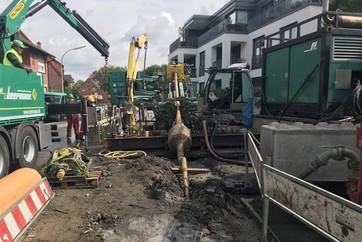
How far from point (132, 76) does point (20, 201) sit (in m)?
8.81

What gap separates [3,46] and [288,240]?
7.20m

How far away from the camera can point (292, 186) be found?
10.8ft

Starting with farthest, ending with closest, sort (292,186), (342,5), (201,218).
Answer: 1. (342,5)
2. (201,218)
3. (292,186)

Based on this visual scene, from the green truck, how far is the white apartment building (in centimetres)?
1506

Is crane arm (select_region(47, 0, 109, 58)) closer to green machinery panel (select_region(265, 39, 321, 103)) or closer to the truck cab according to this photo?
the truck cab

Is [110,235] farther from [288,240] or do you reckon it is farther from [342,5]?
[342,5]

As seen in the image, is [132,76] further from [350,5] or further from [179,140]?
[350,5]

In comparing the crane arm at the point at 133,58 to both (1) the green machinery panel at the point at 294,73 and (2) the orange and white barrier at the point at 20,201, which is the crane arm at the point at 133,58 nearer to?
(1) the green machinery panel at the point at 294,73

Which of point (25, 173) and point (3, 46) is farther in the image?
point (3, 46)

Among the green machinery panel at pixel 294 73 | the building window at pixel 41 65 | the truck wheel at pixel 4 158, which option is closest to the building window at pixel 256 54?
the green machinery panel at pixel 294 73

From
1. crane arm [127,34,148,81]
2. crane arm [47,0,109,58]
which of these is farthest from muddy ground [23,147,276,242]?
crane arm [47,0,109,58]

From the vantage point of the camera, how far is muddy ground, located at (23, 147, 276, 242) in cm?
424

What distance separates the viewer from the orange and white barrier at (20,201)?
3168mm

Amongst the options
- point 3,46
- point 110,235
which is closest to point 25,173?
point 110,235
